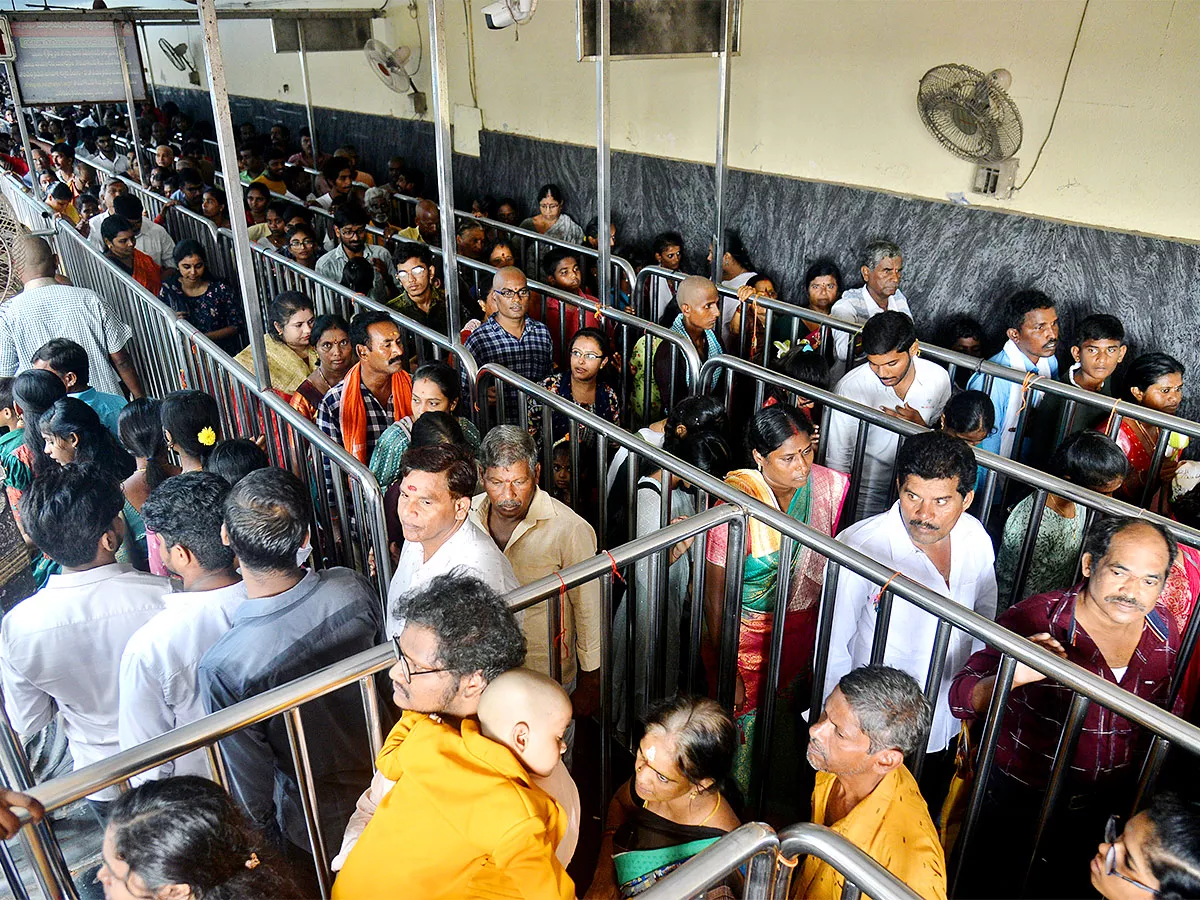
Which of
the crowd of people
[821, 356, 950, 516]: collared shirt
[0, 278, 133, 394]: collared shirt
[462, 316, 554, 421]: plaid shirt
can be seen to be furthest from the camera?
[0, 278, 133, 394]: collared shirt

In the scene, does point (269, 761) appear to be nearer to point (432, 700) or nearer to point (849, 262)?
point (432, 700)

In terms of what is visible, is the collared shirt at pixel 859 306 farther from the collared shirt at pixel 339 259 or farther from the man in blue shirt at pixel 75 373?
the man in blue shirt at pixel 75 373

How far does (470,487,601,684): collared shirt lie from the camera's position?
8.96ft

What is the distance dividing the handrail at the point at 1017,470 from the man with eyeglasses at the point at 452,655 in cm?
156

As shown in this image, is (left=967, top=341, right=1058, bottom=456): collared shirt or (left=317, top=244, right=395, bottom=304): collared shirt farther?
(left=317, top=244, right=395, bottom=304): collared shirt

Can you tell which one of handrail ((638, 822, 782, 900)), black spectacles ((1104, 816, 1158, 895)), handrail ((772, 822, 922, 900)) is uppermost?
handrail ((638, 822, 782, 900))

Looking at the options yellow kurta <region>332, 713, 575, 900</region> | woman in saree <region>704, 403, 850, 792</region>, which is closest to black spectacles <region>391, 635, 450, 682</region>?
yellow kurta <region>332, 713, 575, 900</region>

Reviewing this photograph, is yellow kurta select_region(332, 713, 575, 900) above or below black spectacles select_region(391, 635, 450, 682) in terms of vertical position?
below

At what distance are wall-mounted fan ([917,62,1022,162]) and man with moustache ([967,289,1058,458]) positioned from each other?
30.9 inches

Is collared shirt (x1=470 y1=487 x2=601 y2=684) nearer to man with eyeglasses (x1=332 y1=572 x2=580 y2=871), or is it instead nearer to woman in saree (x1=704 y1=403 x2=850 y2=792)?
woman in saree (x1=704 y1=403 x2=850 y2=792)

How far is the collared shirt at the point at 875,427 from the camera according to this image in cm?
354

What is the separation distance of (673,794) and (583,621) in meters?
0.72

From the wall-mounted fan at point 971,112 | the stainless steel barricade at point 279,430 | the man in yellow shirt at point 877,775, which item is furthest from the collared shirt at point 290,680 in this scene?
the wall-mounted fan at point 971,112

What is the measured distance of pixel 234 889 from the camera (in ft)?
4.88
